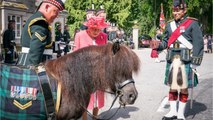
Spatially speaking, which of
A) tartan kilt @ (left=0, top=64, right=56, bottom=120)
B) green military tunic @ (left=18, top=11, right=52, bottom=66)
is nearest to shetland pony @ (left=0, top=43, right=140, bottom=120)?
tartan kilt @ (left=0, top=64, right=56, bottom=120)

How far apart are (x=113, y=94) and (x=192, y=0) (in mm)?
34176

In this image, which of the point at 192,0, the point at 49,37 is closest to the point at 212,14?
the point at 192,0

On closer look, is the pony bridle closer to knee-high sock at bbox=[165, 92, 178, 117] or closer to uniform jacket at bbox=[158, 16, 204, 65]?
uniform jacket at bbox=[158, 16, 204, 65]

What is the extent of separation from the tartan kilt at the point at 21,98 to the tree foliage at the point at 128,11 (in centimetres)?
3460

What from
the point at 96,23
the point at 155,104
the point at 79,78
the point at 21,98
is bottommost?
the point at 155,104

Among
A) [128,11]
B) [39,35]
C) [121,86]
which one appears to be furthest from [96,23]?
[128,11]

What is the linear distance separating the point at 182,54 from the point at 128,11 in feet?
127

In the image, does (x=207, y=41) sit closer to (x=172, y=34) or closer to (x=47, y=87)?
(x=172, y=34)

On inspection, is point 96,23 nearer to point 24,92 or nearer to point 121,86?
point 121,86

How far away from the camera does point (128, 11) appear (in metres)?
44.6

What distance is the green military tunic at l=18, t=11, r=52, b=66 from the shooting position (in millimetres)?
3779

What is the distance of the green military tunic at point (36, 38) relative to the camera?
12.4ft

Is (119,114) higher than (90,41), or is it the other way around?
(90,41)

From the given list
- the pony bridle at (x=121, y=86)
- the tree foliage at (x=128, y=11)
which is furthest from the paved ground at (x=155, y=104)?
the tree foliage at (x=128, y=11)
